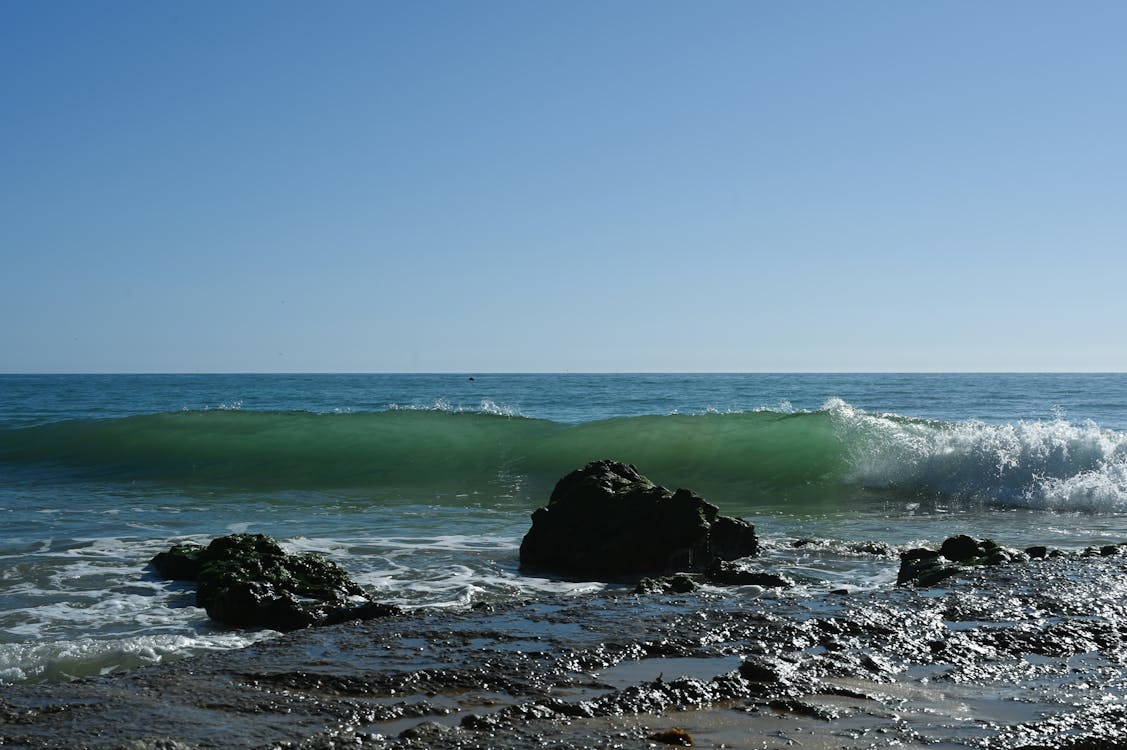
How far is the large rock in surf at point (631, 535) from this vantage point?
26.4 ft

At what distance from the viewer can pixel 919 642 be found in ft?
16.3

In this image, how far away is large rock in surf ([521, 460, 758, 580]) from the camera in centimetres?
805

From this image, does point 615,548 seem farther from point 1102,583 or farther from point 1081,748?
point 1081,748

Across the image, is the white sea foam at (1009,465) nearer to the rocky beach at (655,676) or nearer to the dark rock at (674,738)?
the rocky beach at (655,676)

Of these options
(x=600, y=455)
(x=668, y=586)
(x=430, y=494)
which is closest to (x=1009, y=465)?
(x=600, y=455)

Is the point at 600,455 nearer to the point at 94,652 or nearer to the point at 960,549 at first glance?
the point at 960,549

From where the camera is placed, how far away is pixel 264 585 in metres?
6.34

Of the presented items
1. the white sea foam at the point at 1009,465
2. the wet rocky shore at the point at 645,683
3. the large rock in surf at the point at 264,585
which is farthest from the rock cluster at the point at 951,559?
the white sea foam at the point at 1009,465

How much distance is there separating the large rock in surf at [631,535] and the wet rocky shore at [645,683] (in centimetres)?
209

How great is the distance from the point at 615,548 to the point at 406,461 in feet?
35.4

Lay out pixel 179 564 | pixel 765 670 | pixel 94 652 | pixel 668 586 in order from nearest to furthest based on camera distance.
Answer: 1. pixel 765 670
2. pixel 94 652
3. pixel 668 586
4. pixel 179 564

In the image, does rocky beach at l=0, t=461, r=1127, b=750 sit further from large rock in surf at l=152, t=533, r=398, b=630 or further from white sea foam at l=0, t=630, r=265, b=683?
white sea foam at l=0, t=630, r=265, b=683

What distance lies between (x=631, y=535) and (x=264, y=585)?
10.1 ft

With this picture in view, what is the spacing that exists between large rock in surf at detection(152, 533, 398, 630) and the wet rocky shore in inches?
21.7
